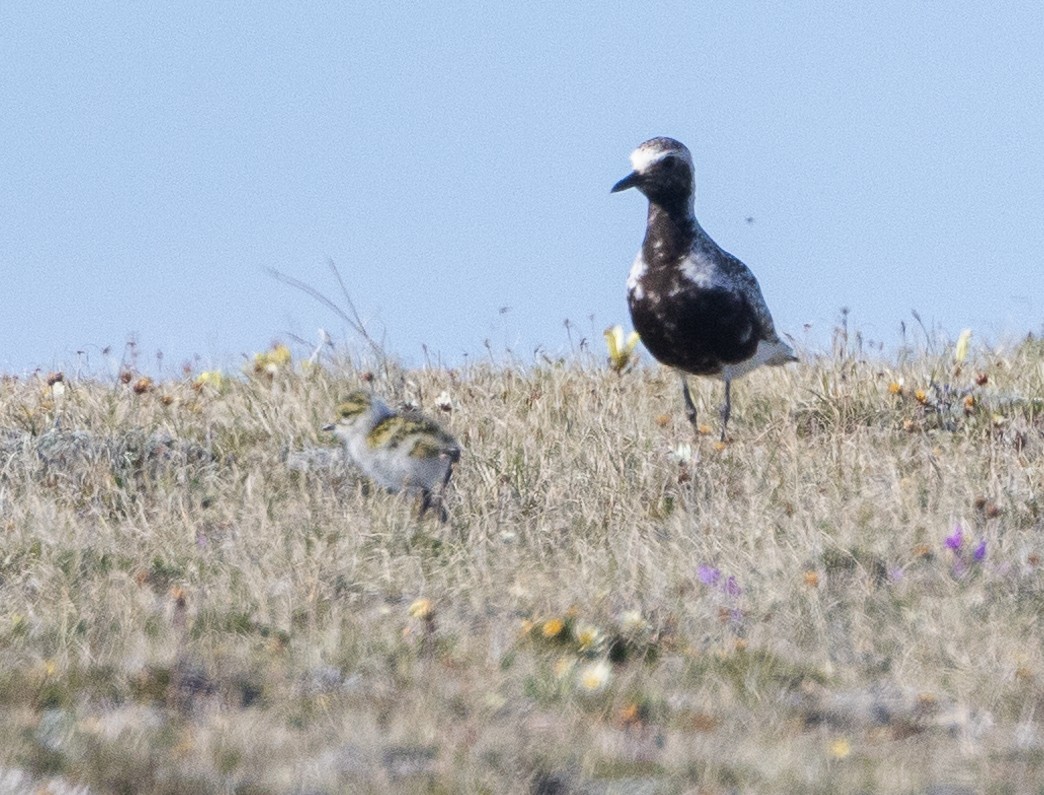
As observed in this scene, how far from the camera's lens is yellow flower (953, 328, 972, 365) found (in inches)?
416

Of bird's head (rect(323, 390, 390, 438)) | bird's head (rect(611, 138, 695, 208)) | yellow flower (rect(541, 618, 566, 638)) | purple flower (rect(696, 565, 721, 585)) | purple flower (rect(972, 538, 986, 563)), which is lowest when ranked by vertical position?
yellow flower (rect(541, 618, 566, 638))

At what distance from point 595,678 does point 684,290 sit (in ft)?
16.2

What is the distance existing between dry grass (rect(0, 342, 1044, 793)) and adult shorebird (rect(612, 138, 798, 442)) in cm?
45

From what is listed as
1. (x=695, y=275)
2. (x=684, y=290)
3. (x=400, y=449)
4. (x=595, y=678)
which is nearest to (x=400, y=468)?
(x=400, y=449)

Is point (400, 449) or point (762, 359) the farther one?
point (762, 359)

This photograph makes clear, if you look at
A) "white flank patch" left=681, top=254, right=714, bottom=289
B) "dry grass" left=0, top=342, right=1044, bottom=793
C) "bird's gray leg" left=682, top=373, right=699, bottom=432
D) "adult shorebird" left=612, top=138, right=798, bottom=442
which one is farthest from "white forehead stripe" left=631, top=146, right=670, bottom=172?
"dry grass" left=0, top=342, right=1044, bottom=793

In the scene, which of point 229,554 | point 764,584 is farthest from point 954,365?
point 229,554

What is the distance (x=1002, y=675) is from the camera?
4.98 meters

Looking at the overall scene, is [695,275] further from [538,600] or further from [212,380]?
[538,600]

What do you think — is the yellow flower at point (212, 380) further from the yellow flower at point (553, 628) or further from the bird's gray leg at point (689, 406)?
the yellow flower at point (553, 628)

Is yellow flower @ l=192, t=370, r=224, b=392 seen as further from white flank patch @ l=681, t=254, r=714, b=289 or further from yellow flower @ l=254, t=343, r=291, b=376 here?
white flank patch @ l=681, t=254, r=714, b=289

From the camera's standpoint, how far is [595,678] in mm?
4875

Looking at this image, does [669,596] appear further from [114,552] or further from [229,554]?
[114,552]

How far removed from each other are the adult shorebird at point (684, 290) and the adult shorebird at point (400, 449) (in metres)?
2.26
